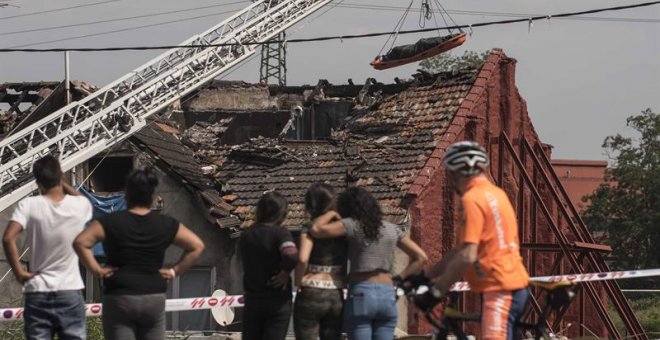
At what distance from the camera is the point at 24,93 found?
30641 millimetres

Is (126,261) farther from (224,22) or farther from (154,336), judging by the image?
(224,22)

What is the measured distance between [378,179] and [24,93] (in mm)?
10140

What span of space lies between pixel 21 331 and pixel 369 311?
807 cm

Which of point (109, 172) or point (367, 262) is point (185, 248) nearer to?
point (367, 262)

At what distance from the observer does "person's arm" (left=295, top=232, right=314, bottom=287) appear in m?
10.0

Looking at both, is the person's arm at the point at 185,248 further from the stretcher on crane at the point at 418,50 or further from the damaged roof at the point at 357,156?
the stretcher on crane at the point at 418,50

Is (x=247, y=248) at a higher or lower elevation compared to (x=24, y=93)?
lower

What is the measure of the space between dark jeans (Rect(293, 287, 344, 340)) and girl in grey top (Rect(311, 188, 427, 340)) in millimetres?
205

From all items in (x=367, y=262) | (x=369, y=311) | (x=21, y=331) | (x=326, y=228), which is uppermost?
(x=326, y=228)

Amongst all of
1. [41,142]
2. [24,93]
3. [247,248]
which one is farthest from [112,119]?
[247,248]

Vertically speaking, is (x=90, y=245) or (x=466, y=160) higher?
(x=466, y=160)

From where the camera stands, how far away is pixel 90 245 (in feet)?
29.7

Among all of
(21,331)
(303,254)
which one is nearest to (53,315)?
(303,254)

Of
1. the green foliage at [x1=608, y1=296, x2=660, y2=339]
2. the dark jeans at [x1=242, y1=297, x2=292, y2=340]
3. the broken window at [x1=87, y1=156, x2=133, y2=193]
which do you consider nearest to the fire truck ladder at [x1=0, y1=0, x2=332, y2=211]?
the broken window at [x1=87, y1=156, x2=133, y2=193]
